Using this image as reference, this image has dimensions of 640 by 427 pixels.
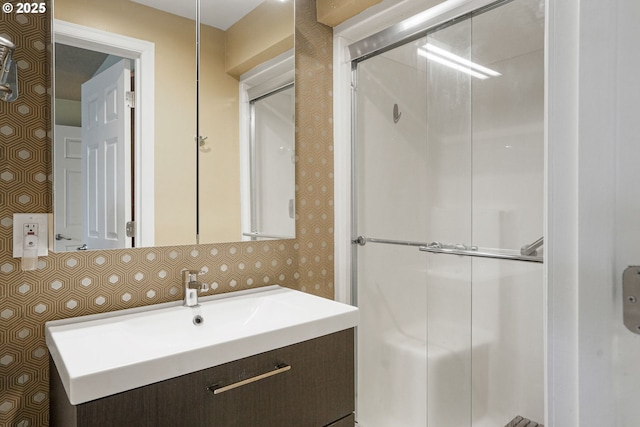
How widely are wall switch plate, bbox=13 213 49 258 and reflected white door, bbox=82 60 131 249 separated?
105 mm

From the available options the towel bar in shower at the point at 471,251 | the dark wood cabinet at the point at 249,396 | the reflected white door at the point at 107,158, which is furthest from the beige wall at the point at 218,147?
the towel bar in shower at the point at 471,251

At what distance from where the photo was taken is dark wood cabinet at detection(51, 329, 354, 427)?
0.85m

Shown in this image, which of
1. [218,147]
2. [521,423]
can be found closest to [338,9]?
[218,147]

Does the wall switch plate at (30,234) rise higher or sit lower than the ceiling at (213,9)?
lower

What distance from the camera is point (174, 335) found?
1209 mm

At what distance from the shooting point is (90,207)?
3.99ft

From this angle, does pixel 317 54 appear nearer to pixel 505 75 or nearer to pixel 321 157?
pixel 321 157

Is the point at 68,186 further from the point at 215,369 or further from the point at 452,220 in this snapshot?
the point at 452,220

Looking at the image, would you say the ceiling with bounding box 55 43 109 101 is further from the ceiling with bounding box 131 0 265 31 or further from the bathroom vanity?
the bathroom vanity

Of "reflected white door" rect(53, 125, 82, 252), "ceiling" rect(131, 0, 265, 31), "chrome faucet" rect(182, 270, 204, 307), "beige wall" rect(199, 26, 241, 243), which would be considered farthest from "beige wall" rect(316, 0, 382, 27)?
"chrome faucet" rect(182, 270, 204, 307)

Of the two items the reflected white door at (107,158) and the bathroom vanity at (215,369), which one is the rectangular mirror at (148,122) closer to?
the reflected white door at (107,158)

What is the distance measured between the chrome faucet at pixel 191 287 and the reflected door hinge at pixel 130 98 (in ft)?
1.96

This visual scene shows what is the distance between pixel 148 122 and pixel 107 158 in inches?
7.5

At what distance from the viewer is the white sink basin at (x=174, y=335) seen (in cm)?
84
